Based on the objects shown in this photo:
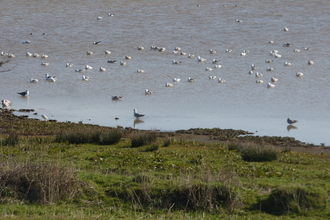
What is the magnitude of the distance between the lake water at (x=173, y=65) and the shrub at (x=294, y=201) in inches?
517

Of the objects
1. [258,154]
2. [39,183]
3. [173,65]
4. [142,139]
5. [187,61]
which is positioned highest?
[187,61]

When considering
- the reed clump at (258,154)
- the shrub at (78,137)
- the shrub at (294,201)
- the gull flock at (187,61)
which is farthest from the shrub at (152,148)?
the gull flock at (187,61)

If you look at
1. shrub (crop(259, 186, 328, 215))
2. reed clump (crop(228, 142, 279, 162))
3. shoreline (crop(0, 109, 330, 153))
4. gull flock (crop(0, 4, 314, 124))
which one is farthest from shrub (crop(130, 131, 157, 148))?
gull flock (crop(0, 4, 314, 124))

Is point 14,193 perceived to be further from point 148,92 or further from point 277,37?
point 277,37

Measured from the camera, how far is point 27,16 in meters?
68.1

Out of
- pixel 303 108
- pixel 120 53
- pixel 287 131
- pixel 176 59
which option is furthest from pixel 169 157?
pixel 120 53

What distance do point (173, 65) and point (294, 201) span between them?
116 feet

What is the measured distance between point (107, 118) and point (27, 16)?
45.1 metres

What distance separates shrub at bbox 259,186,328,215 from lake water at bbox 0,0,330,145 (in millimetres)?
13136

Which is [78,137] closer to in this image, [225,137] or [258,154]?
[258,154]

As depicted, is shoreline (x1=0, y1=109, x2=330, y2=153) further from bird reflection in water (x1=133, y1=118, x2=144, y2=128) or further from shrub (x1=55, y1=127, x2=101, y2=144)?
shrub (x1=55, y1=127, x2=101, y2=144)

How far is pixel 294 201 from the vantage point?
9.99 m

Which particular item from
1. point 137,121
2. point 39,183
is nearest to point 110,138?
point 137,121

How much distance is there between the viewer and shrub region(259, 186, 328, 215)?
32.7ft
